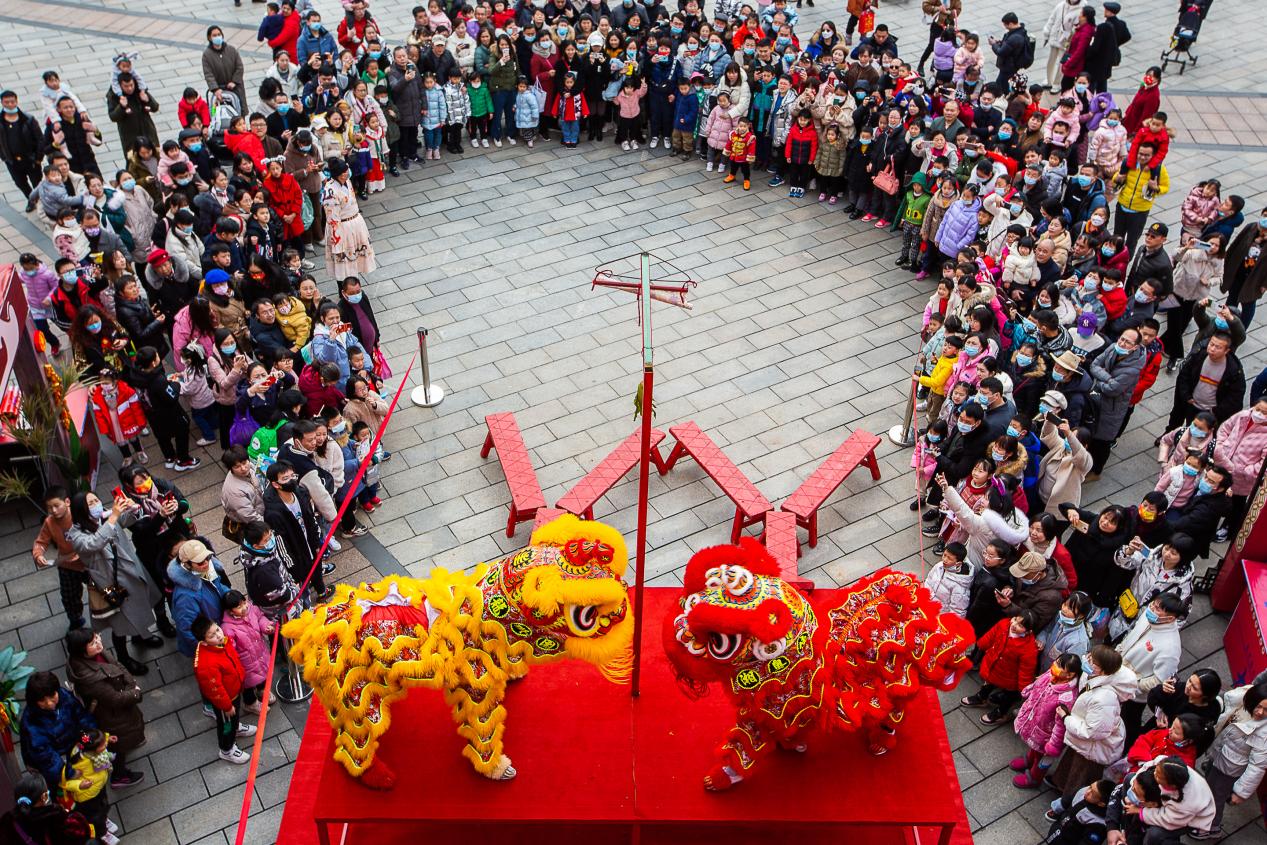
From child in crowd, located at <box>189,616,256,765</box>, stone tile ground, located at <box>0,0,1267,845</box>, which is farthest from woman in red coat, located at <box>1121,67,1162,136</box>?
child in crowd, located at <box>189,616,256,765</box>

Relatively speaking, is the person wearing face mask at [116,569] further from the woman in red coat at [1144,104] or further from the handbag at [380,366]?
the woman in red coat at [1144,104]

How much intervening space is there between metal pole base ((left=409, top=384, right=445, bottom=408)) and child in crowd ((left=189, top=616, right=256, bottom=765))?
3803mm

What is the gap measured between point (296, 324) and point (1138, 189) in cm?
887

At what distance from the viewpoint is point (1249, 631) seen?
8305 millimetres

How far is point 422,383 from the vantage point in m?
11.2

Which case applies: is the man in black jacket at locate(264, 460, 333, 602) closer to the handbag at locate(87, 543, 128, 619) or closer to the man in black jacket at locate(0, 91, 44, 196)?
the handbag at locate(87, 543, 128, 619)

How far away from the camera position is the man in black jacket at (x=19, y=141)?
13.1 metres

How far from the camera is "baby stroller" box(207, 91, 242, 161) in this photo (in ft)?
42.4

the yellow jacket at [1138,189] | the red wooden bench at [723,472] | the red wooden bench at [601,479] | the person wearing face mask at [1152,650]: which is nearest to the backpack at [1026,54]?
the yellow jacket at [1138,189]

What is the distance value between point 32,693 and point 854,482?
6588 mm

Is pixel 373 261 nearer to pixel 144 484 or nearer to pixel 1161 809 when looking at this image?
pixel 144 484

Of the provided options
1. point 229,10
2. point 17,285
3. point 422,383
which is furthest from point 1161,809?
point 229,10

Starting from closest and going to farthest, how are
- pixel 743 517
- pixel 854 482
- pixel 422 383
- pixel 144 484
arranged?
pixel 144 484, pixel 743 517, pixel 854 482, pixel 422 383

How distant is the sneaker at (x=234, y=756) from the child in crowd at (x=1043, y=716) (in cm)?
522
